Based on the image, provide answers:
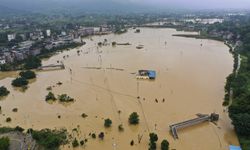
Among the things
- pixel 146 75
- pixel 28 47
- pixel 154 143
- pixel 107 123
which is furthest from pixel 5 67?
pixel 154 143

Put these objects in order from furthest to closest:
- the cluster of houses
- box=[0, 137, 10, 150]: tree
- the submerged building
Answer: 1. the cluster of houses
2. the submerged building
3. box=[0, 137, 10, 150]: tree

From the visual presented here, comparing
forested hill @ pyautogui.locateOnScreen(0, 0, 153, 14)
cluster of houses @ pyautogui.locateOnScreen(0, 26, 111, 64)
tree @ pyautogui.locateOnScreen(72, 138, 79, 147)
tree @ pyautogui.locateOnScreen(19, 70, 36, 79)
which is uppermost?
forested hill @ pyautogui.locateOnScreen(0, 0, 153, 14)

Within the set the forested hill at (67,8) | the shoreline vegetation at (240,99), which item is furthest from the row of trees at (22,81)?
the forested hill at (67,8)

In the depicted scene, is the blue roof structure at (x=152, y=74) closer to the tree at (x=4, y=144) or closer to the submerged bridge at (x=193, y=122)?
the submerged bridge at (x=193, y=122)

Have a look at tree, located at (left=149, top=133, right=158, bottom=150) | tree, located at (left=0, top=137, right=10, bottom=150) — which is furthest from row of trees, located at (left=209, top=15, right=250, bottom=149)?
tree, located at (left=0, top=137, right=10, bottom=150)

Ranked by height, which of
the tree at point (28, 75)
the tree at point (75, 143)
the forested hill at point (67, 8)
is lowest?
the tree at point (75, 143)

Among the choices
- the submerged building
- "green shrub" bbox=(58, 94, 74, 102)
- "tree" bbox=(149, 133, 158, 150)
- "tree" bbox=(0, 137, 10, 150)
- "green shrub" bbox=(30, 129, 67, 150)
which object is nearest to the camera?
"tree" bbox=(0, 137, 10, 150)

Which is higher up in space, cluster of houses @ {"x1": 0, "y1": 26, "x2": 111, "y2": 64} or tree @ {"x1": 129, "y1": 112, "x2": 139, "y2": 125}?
cluster of houses @ {"x1": 0, "y1": 26, "x2": 111, "y2": 64}

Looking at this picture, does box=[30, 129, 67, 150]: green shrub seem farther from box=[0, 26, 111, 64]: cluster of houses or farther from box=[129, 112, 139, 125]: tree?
box=[0, 26, 111, 64]: cluster of houses

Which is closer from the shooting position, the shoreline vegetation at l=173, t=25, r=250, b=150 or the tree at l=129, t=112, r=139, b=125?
the shoreline vegetation at l=173, t=25, r=250, b=150
